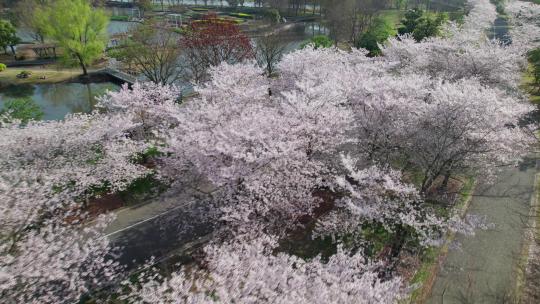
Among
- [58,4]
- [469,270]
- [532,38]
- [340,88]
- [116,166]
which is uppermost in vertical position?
[58,4]

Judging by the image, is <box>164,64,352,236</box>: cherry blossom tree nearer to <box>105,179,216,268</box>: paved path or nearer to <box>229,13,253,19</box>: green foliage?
<box>105,179,216,268</box>: paved path

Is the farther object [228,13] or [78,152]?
[228,13]

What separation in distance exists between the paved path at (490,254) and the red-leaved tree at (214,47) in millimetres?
23259

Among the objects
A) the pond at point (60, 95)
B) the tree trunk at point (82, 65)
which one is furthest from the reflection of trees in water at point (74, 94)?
the tree trunk at point (82, 65)

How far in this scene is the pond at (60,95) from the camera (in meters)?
34.4

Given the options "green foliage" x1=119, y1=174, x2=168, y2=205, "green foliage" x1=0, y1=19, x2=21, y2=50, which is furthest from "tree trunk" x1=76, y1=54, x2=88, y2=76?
"green foliage" x1=119, y1=174, x2=168, y2=205

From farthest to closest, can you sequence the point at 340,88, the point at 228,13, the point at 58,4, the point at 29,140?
the point at 228,13 → the point at 58,4 → the point at 340,88 → the point at 29,140

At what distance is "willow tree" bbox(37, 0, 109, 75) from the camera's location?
39.6 m

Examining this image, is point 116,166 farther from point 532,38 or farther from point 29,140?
point 532,38

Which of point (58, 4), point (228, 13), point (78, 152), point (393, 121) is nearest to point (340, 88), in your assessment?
point (393, 121)

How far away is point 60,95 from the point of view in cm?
3825

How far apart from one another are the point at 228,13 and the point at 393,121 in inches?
3057

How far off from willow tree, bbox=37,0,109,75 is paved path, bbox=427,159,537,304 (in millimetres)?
42734

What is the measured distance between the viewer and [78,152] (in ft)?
50.7
